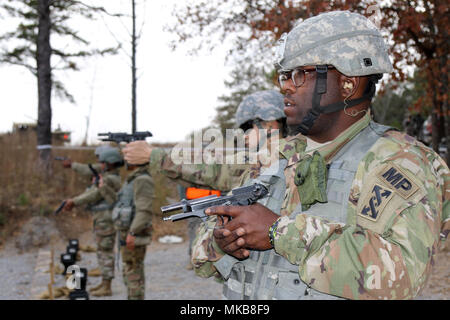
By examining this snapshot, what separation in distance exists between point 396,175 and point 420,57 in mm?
9633

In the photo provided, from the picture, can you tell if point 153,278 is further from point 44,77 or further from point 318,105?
point 44,77

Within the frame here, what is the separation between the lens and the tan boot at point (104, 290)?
6.84 metres

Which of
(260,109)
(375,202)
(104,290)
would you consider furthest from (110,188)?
(375,202)

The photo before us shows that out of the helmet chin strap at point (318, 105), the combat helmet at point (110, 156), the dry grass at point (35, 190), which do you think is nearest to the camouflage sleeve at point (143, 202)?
the combat helmet at point (110, 156)

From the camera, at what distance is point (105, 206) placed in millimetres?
7531

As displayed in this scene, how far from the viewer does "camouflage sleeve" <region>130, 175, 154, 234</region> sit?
19.3ft

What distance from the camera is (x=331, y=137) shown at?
1883 mm

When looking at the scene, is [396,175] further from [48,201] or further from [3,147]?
[3,147]

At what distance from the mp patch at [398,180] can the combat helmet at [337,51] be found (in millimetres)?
400

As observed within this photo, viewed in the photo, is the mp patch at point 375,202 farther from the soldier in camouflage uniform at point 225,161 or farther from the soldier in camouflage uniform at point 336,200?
the soldier in camouflage uniform at point 225,161

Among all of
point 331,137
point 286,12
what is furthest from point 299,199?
point 286,12

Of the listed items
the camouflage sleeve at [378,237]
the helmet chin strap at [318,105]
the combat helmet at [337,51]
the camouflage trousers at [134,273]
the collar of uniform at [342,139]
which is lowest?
the camouflage trousers at [134,273]

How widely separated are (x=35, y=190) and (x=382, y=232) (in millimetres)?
12476

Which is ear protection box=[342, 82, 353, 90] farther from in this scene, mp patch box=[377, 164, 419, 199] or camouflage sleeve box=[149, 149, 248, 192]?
camouflage sleeve box=[149, 149, 248, 192]
